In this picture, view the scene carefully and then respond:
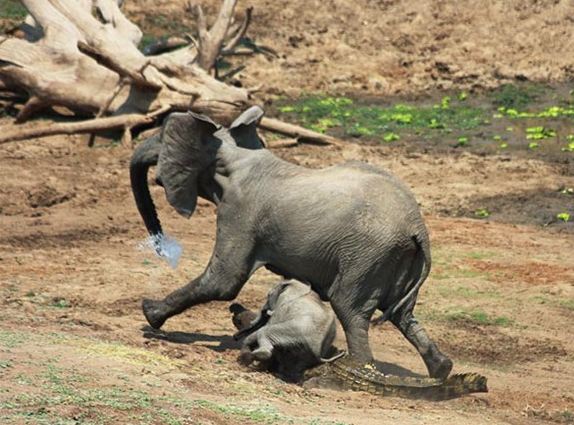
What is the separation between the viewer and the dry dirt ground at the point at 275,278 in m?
9.35

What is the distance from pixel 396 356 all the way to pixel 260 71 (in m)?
14.2

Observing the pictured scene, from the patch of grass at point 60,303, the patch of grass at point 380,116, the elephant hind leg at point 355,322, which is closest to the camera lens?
the elephant hind leg at point 355,322

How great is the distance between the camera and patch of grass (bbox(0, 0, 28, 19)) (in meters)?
25.6

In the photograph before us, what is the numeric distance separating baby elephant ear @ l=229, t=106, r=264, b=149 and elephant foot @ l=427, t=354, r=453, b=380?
2.28 metres

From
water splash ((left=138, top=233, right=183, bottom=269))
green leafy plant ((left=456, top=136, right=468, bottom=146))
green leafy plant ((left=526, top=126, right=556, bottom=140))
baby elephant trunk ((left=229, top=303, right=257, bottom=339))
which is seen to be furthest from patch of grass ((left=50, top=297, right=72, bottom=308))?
green leafy plant ((left=526, top=126, right=556, bottom=140))

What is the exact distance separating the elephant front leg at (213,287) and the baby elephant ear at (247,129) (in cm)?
94

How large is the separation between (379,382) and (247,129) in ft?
8.00

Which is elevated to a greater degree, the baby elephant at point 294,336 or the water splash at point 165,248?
the baby elephant at point 294,336

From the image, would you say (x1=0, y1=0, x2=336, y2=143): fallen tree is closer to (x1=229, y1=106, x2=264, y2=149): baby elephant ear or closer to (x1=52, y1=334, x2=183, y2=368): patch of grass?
(x1=229, y1=106, x2=264, y2=149): baby elephant ear

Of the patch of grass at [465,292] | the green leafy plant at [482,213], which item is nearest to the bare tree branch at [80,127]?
the green leafy plant at [482,213]

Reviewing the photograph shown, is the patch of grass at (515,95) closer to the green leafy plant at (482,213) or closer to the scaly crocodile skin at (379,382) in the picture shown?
the green leafy plant at (482,213)

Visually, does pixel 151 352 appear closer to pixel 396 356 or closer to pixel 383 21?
pixel 396 356

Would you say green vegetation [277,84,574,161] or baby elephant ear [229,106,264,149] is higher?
baby elephant ear [229,106,264,149]

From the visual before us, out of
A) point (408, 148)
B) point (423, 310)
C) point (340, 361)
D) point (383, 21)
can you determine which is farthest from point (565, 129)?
point (340, 361)
